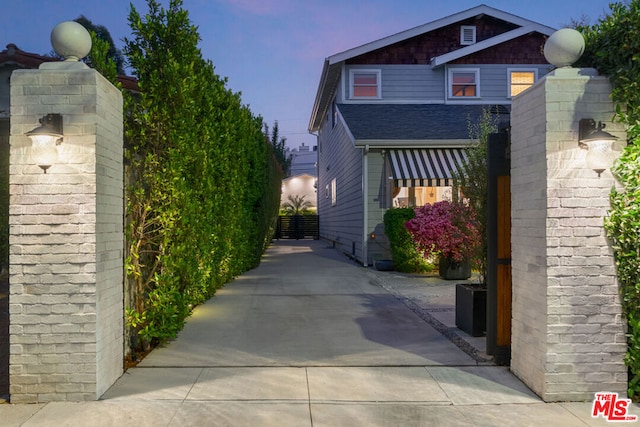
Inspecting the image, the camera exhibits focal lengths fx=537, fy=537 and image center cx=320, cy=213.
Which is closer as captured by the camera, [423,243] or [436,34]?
[423,243]

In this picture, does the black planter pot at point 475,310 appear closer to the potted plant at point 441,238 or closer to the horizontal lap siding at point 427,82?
the potted plant at point 441,238

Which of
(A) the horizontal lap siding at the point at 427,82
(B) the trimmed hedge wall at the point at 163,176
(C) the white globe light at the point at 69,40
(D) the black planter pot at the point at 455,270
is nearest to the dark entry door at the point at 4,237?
(B) the trimmed hedge wall at the point at 163,176

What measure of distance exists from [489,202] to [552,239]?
3.60ft

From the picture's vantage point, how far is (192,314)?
7.54 metres

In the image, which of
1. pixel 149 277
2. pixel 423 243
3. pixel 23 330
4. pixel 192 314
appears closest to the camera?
pixel 23 330

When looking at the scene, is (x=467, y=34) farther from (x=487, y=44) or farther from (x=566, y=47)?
(x=566, y=47)

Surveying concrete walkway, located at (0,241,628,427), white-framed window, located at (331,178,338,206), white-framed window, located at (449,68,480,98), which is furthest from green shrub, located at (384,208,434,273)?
white-framed window, located at (331,178,338,206)

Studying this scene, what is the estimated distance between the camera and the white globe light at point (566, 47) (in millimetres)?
4242

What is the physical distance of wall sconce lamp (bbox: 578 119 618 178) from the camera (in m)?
4.00

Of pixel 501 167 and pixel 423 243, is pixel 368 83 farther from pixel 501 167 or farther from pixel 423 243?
pixel 501 167

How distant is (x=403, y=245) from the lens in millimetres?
12641

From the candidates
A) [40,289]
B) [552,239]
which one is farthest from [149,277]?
[552,239]

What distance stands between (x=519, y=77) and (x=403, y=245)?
776cm

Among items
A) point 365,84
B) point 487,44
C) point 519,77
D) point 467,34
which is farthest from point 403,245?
point 467,34
